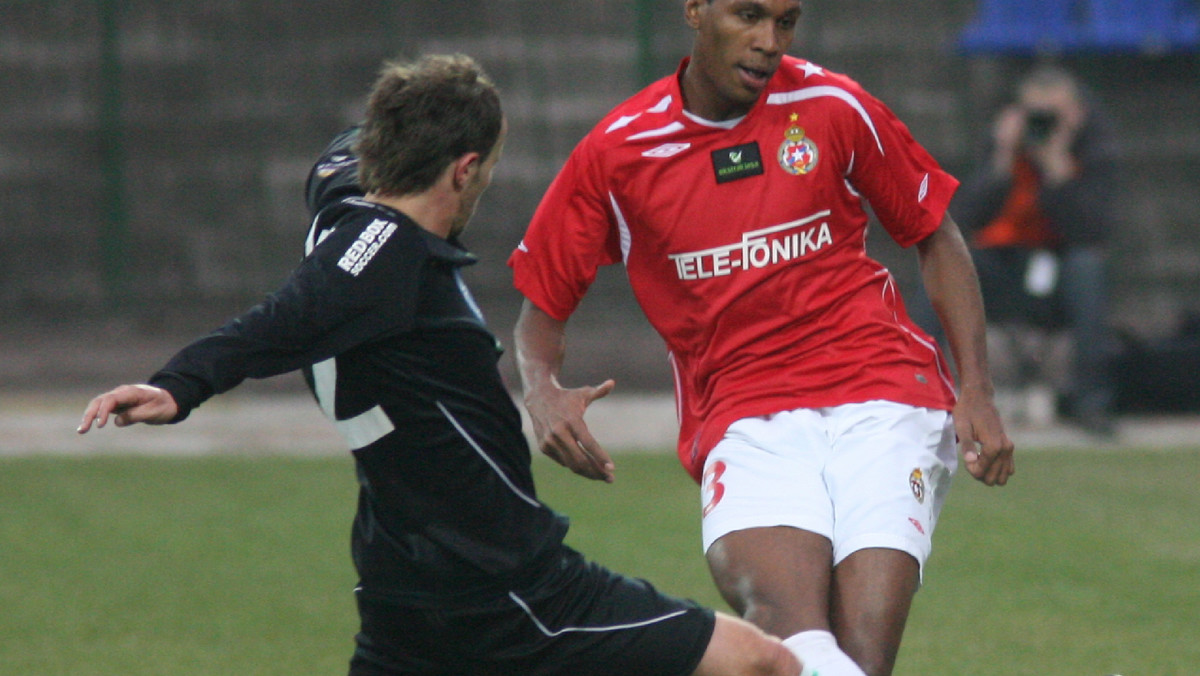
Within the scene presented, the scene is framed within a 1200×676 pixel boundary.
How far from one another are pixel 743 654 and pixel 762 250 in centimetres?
117

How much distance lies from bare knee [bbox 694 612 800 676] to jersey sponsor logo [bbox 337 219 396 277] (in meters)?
1.01

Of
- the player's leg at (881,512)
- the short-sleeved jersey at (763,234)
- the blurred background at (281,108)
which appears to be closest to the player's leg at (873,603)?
the player's leg at (881,512)

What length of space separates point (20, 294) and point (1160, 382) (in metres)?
7.59

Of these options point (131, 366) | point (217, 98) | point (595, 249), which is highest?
point (595, 249)

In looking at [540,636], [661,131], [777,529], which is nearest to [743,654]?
[540,636]

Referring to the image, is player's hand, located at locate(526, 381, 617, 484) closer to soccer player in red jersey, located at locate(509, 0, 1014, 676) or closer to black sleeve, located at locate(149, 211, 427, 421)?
soccer player in red jersey, located at locate(509, 0, 1014, 676)

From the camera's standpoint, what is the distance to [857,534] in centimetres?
398

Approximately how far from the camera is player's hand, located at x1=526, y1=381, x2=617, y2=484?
3916 millimetres

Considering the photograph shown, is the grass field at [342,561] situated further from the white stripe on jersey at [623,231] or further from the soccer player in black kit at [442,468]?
the soccer player in black kit at [442,468]

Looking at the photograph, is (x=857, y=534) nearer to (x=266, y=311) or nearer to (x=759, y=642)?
(x=759, y=642)

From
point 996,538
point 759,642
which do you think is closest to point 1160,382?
point 996,538

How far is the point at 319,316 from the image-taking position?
3258 mm

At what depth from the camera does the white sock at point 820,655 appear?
143 inches

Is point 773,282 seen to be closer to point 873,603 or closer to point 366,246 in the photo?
point 873,603
